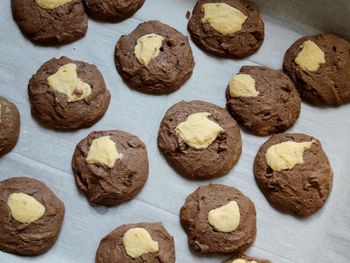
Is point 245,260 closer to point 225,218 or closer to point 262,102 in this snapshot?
point 225,218

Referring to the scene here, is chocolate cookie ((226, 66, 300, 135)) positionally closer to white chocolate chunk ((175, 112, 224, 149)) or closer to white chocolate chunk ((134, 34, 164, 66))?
white chocolate chunk ((175, 112, 224, 149))

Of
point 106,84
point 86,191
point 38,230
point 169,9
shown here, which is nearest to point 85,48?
point 106,84

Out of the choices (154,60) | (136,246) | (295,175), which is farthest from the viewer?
(154,60)

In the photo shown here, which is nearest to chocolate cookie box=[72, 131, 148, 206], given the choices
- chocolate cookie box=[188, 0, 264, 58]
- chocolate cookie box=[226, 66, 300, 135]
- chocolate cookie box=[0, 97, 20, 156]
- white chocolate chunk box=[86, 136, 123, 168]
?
white chocolate chunk box=[86, 136, 123, 168]

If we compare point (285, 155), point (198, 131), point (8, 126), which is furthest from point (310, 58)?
point (8, 126)

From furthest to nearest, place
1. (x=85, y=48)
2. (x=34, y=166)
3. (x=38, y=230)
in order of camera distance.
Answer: (x=85, y=48)
(x=34, y=166)
(x=38, y=230)

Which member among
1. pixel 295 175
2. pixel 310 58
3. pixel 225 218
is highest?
pixel 310 58

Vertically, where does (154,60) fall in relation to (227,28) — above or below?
below

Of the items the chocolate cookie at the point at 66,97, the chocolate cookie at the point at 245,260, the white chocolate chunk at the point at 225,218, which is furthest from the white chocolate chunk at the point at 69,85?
the chocolate cookie at the point at 245,260

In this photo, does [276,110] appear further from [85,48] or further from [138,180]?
[85,48]
